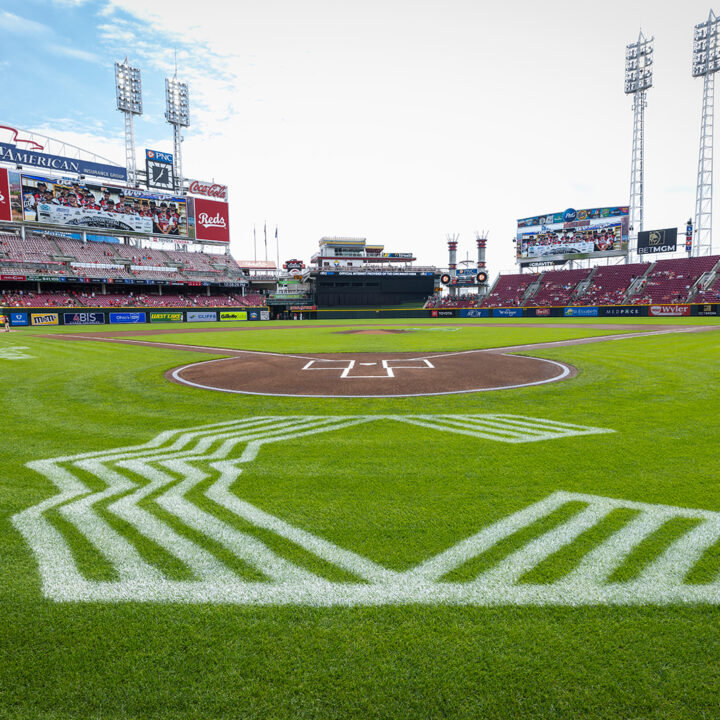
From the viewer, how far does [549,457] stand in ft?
17.2

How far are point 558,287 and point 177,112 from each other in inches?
2425

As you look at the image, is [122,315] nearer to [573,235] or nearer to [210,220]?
[210,220]

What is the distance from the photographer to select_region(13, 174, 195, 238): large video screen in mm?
54469

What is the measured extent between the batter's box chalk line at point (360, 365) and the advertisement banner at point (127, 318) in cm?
4371

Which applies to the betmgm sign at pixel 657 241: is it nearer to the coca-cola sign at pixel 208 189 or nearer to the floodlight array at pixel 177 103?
the coca-cola sign at pixel 208 189

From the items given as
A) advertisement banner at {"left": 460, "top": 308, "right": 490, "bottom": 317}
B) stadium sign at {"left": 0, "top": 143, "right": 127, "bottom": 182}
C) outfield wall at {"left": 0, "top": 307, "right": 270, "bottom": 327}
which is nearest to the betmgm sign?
advertisement banner at {"left": 460, "top": 308, "right": 490, "bottom": 317}

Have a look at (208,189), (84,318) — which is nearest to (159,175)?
(208,189)

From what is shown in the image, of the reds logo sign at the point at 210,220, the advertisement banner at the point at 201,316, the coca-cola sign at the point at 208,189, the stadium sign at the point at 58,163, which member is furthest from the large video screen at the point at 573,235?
the stadium sign at the point at 58,163

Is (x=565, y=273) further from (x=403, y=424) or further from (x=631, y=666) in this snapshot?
(x=631, y=666)

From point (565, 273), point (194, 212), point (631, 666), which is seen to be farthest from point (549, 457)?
point (194, 212)

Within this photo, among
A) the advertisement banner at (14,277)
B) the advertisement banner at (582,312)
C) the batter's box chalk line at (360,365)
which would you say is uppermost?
the advertisement banner at (14,277)

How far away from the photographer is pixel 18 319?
143 feet

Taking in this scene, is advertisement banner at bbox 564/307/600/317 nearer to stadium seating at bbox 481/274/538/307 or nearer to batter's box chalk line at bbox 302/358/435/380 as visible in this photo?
stadium seating at bbox 481/274/538/307

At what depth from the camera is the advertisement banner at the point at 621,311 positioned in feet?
160
